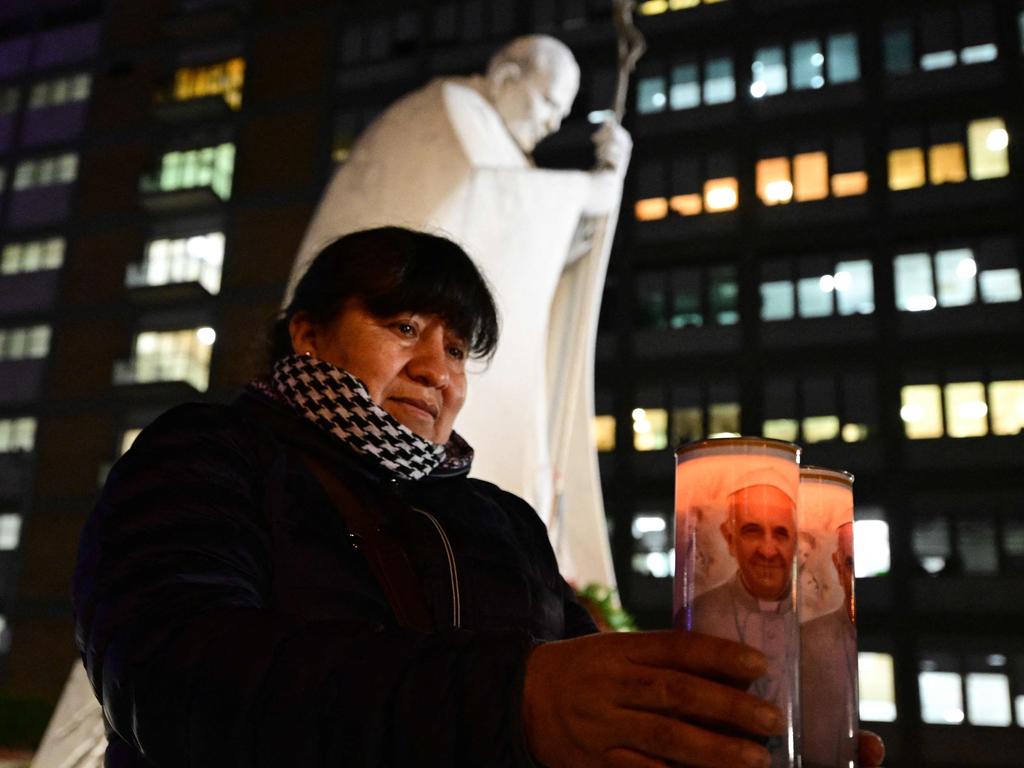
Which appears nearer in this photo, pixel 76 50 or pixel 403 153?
pixel 403 153

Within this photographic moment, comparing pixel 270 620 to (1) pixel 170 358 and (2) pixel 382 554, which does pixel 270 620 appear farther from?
(1) pixel 170 358

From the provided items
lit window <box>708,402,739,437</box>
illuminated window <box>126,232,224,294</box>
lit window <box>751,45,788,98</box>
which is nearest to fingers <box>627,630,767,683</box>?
lit window <box>708,402,739,437</box>

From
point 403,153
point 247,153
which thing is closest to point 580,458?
point 403,153

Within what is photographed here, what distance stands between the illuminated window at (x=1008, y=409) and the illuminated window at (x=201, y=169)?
1928 centimetres

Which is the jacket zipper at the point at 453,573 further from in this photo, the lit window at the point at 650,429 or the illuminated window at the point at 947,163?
the illuminated window at the point at 947,163

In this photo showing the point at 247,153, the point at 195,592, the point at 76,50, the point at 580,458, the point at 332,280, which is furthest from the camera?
the point at 76,50

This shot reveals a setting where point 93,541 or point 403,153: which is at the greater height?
point 403,153

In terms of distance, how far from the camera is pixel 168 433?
3.72ft

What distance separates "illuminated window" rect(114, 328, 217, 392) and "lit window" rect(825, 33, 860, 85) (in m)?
16.0

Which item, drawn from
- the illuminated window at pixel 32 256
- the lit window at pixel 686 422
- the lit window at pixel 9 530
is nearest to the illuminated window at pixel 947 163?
the lit window at pixel 686 422

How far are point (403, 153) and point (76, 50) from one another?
103ft

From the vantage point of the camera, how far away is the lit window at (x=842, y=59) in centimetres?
2273

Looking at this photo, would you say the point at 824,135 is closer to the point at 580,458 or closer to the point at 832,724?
the point at 580,458

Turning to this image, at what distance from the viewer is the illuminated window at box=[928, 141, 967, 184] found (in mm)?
21359
